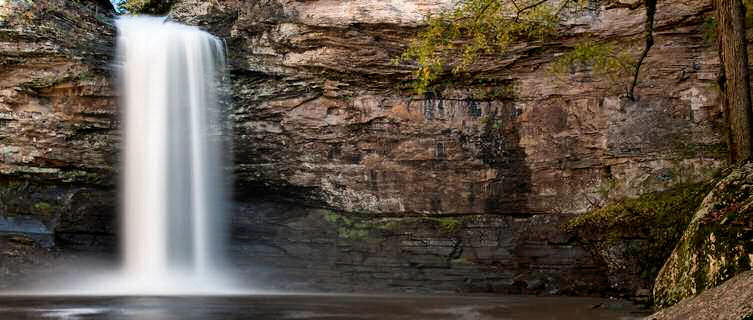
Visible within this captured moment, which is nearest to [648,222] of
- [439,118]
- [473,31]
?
[439,118]

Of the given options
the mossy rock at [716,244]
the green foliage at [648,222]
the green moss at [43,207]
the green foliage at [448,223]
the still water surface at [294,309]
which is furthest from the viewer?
the green moss at [43,207]

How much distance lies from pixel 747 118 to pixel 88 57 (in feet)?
42.5

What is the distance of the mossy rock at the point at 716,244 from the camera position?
5270 mm

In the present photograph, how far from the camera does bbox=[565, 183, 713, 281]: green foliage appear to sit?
14016 mm

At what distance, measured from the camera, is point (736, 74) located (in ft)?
29.1

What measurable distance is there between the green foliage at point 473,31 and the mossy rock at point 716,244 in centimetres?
497

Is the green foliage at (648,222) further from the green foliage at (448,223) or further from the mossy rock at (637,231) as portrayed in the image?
the green foliage at (448,223)

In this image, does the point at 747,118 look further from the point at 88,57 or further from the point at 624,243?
the point at 88,57

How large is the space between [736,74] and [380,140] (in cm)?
932

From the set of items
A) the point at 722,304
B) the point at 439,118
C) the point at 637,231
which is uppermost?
the point at 439,118

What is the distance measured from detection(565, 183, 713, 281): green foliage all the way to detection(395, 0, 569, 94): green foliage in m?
4.20

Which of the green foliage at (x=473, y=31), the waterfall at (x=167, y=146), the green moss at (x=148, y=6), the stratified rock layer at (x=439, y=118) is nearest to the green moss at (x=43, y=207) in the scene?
the waterfall at (x=167, y=146)

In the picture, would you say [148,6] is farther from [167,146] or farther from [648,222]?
[648,222]

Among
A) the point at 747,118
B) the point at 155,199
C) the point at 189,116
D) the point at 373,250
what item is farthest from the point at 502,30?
the point at 155,199
